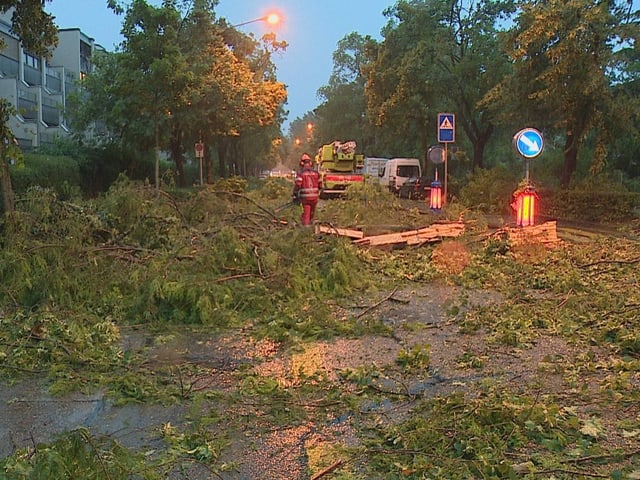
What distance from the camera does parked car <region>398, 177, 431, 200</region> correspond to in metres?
33.9

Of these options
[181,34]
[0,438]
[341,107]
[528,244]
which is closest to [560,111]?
[528,244]

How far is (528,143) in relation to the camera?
12.7 metres

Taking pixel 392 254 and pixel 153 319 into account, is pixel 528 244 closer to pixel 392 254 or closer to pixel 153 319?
pixel 392 254

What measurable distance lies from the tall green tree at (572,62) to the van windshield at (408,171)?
15140 mm

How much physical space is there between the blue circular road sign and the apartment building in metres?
34.5

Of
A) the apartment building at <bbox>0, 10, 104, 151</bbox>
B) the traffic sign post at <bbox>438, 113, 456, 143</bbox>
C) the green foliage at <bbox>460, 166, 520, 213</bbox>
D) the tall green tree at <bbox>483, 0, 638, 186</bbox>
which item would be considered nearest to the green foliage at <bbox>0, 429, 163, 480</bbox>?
the traffic sign post at <bbox>438, 113, 456, 143</bbox>

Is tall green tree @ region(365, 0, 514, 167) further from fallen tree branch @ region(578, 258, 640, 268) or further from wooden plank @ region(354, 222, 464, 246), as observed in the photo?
fallen tree branch @ region(578, 258, 640, 268)

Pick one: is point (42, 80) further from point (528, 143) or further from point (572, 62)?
point (528, 143)

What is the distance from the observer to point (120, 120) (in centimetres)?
2306

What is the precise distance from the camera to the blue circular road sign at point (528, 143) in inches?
495

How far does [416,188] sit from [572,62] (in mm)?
15708

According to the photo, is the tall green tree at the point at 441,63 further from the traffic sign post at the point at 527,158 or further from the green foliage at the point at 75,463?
the green foliage at the point at 75,463

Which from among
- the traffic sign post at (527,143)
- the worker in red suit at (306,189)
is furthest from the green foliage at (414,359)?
the worker in red suit at (306,189)

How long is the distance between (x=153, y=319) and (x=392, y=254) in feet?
19.4
